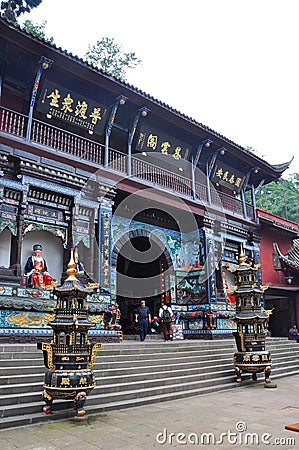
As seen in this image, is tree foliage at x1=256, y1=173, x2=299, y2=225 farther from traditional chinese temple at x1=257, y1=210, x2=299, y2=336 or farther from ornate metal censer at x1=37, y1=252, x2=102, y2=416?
ornate metal censer at x1=37, y1=252, x2=102, y2=416

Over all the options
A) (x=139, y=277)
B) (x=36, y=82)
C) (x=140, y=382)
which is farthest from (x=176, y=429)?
(x=139, y=277)

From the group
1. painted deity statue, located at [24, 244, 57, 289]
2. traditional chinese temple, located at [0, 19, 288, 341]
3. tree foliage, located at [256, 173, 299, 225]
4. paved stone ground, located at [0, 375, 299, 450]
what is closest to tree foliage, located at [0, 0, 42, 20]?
traditional chinese temple, located at [0, 19, 288, 341]

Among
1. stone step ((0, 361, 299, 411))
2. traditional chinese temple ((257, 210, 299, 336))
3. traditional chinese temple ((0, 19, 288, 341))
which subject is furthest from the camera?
traditional chinese temple ((257, 210, 299, 336))

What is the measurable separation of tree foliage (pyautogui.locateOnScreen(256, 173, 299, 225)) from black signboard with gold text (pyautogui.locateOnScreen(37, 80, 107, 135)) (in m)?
21.7

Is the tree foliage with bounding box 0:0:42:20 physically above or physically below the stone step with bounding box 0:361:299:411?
above

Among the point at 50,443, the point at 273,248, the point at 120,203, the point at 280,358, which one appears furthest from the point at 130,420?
the point at 273,248

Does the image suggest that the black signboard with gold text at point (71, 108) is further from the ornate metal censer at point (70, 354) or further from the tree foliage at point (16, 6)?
the ornate metal censer at point (70, 354)

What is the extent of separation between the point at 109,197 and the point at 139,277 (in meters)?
5.08

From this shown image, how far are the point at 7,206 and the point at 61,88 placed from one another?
3.41 meters

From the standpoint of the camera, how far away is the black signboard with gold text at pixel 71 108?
9.66m

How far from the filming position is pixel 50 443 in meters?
3.98

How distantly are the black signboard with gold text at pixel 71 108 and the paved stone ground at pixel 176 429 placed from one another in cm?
741

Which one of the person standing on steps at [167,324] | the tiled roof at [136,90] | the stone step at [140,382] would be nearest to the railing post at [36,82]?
the tiled roof at [136,90]

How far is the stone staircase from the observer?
5172 millimetres
